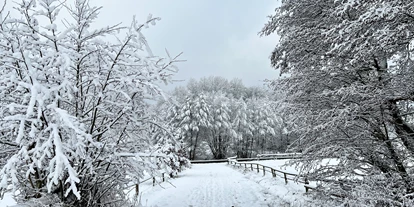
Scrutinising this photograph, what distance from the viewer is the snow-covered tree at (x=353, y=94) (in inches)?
183

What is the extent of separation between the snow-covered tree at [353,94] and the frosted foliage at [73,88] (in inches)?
136

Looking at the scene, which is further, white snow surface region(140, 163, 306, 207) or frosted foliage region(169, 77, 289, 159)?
frosted foliage region(169, 77, 289, 159)

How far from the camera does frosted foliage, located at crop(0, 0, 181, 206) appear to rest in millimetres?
2955

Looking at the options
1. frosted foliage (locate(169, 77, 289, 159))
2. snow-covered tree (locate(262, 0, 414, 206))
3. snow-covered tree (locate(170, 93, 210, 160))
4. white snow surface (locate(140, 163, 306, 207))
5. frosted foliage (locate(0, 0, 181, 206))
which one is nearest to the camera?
frosted foliage (locate(0, 0, 181, 206))

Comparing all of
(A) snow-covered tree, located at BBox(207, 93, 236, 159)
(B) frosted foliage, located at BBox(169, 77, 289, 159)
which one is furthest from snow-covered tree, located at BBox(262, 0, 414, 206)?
(A) snow-covered tree, located at BBox(207, 93, 236, 159)

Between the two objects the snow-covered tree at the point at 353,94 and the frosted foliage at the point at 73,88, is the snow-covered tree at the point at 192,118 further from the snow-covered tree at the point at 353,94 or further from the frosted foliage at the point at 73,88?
the frosted foliage at the point at 73,88

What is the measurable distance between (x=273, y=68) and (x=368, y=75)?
2.90m

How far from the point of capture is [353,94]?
522cm

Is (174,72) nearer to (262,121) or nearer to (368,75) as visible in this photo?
(368,75)

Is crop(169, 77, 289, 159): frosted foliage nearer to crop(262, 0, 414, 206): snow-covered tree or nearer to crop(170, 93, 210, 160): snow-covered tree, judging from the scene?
crop(170, 93, 210, 160): snow-covered tree

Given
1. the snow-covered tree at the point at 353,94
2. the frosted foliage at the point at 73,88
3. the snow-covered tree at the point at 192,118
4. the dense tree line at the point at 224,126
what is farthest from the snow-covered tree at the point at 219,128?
the frosted foliage at the point at 73,88

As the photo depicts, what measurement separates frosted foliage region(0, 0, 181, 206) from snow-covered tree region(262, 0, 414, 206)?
3459mm

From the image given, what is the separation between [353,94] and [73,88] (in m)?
4.90

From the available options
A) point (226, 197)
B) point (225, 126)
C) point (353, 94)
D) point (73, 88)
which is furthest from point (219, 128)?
point (73, 88)
